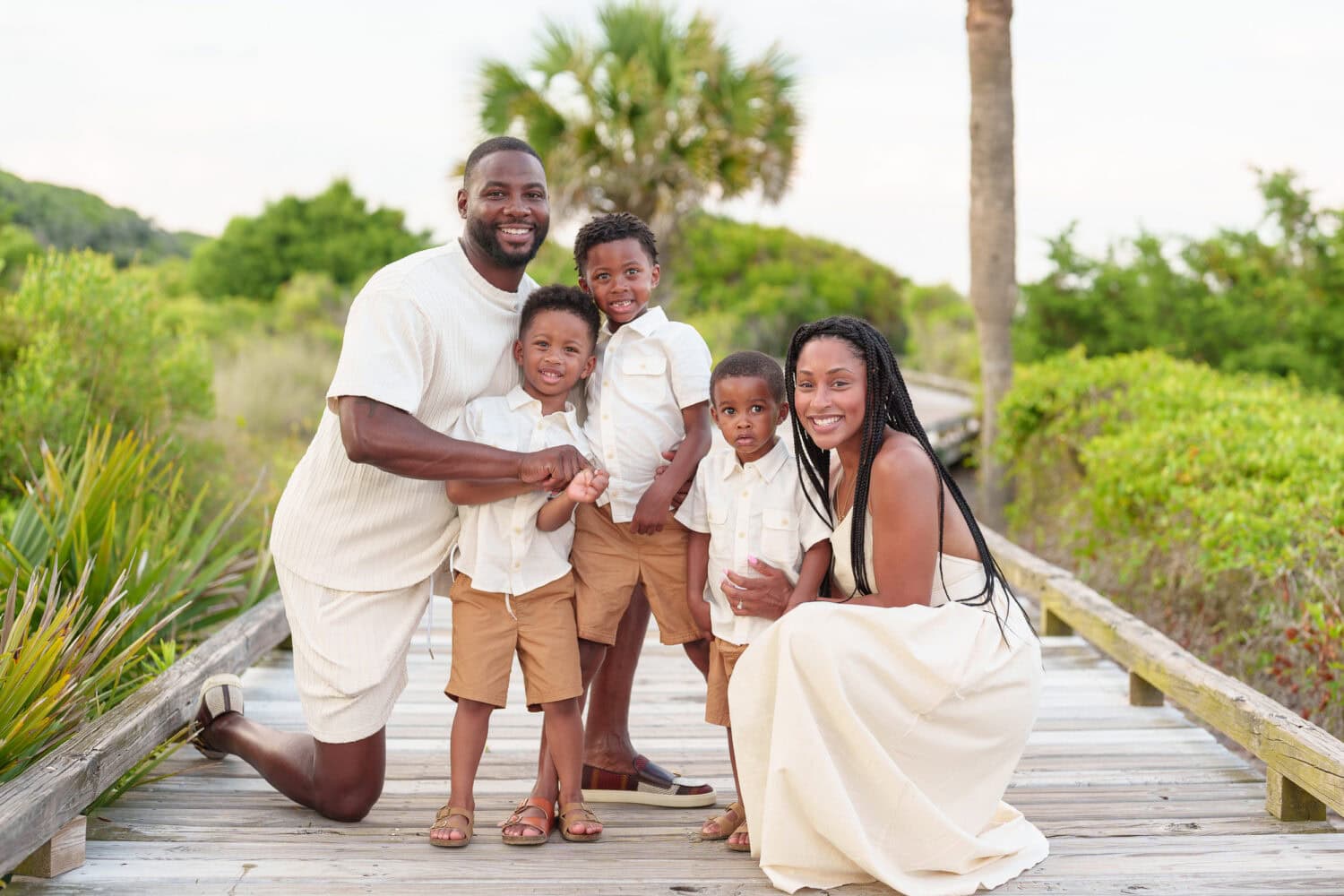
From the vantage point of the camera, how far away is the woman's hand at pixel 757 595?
127 inches

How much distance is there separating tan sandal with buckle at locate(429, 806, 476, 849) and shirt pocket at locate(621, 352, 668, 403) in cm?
119

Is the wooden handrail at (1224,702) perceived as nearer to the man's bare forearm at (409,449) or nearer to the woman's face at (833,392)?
the woman's face at (833,392)

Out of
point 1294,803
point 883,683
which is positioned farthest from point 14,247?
point 1294,803

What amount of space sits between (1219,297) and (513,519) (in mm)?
11604

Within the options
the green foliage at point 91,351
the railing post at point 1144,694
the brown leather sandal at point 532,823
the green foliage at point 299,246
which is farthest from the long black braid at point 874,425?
the green foliage at point 299,246

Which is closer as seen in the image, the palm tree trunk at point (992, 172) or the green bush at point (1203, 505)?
the green bush at point (1203, 505)

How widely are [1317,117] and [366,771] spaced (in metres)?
13.8

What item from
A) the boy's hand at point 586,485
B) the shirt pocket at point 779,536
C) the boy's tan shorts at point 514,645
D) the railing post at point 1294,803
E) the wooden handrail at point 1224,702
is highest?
the boy's hand at point 586,485

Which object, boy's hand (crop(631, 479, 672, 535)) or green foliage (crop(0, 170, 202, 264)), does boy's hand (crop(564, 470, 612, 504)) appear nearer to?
boy's hand (crop(631, 479, 672, 535))

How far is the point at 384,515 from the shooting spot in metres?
3.44

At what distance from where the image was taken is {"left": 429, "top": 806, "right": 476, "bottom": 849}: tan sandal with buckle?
3.22 m

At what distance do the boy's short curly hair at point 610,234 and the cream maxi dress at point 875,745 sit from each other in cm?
114

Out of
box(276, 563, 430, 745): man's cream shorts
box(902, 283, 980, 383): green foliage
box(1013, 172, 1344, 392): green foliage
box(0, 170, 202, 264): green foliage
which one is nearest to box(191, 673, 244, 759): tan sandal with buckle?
box(276, 563, 430, 745): man's cream shorts

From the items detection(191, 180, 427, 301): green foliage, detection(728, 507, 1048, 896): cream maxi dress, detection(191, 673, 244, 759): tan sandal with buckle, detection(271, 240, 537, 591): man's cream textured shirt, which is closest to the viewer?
detection(728, 507, 1048, 896): cream maxi dress
